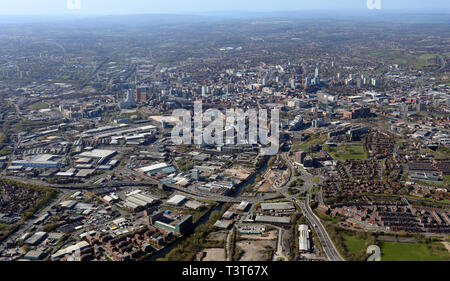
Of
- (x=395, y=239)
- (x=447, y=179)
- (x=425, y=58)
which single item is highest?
(x=425, y=58)

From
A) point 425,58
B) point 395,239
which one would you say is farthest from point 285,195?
point 425,58

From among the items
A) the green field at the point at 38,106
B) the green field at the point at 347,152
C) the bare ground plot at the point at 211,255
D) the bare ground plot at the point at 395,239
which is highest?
the green field at the point at 38,106

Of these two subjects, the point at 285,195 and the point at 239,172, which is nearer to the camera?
the point at 285,195

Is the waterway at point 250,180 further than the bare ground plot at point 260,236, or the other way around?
the waterway at point 250,180

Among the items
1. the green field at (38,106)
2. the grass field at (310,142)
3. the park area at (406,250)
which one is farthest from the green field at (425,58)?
the green field at (38,106)

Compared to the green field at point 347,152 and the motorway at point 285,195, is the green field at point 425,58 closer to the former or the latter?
Answer: the green field at point 347,152

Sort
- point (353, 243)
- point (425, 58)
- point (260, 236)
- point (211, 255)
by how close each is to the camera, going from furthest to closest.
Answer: point (425, 58) → point (260, 236) → point (353, 243) → point (211, 255)

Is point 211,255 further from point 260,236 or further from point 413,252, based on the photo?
point 413,252
